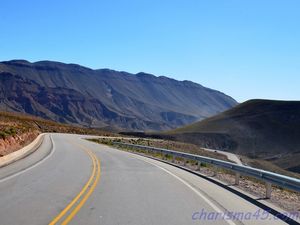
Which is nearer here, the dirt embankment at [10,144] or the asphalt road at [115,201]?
the asphalt road at [115,201]

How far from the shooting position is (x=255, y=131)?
13812 cm

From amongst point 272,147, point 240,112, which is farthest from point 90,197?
point 240,112

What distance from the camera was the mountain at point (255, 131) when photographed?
124 meters

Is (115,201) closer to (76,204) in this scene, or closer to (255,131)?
(76,204)

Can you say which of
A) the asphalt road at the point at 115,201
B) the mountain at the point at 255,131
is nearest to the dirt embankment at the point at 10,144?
the asphalt road at the point at 115,201

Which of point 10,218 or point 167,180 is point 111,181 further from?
point 10,218

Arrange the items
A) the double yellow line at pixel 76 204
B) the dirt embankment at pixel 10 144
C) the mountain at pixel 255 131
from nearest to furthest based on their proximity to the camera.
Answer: the double yellow line at pixel 76 204 → the dirt embankment at pixel 10 144 → the mountain at pixel 255 131

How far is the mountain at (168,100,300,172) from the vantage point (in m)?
124

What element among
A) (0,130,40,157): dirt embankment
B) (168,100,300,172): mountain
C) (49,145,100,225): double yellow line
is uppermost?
(168,100,300,172): mountain

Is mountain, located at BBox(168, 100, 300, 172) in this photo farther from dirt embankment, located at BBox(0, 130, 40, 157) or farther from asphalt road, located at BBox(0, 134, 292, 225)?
asphalt road, located at BBox(0, 134, 292, 225)

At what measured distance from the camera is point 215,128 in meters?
151

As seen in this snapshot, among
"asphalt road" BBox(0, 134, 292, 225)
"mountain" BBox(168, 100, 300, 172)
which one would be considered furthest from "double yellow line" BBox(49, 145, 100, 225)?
"mountain" BBox(168, 100, 300, 172)

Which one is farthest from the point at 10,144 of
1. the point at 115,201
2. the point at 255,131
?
the point at 255,131

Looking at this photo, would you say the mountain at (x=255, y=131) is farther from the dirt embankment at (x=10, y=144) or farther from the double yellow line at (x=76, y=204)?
the double yellow line at (x=76, y=204)
